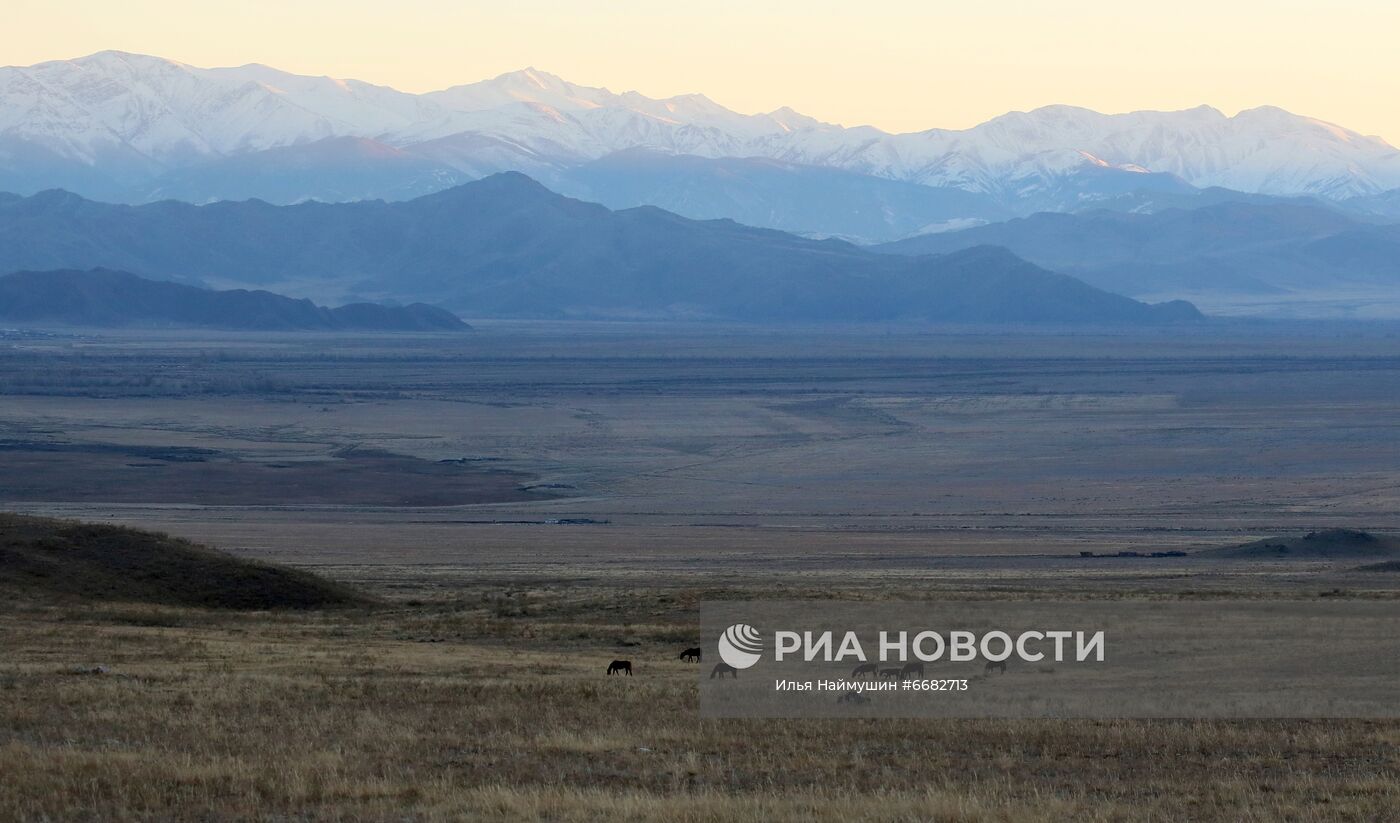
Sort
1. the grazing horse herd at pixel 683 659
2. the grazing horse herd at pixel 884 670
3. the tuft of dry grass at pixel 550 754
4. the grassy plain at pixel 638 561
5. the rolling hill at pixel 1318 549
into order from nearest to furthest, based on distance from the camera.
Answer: the tuft of dry grass at pixel 550 754 → the grassy plain at pixel 638 561 → the grazing horse herd at pixel 884 670 → the grazing horse herd at pixel 683 659 → the rolling hill at pixel 1318 549

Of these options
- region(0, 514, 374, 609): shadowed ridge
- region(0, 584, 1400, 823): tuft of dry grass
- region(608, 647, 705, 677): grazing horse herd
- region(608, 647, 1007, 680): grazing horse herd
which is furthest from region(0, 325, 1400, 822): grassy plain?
region(0, 514, 374, 609): shadowed ridge

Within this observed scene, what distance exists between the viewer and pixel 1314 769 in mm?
14078

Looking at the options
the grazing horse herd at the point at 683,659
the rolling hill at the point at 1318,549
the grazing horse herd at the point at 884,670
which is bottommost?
the rolling hill at the point at 1318,549

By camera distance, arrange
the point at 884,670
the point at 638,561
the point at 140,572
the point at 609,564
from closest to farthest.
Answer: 1. the point at 884,670
2. the point at 140,572
3. the point at 609,564
4. the point at 638,561

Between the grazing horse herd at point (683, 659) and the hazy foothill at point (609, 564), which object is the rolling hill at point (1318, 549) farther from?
the grazing horse herd at point (683, 659)

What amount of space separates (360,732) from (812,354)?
155m

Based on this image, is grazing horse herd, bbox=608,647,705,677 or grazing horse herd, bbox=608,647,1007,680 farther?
grazing horse herd, bbox=608,647,705,677

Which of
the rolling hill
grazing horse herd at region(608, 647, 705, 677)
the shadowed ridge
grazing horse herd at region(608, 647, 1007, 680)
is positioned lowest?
the rolling hill

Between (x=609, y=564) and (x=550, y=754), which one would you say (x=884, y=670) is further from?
(x=609, y=564)

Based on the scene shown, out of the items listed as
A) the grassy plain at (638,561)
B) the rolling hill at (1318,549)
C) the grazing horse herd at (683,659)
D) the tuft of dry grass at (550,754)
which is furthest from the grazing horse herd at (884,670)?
the rolling hill at (1318,549)

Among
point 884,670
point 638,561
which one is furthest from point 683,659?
point 638,561

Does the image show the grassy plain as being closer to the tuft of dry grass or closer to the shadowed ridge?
the tuft of dry grass

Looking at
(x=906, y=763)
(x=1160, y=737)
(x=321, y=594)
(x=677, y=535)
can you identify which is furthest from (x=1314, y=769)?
(x=677, y=535)

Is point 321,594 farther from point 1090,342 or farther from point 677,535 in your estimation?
point 1090,342
